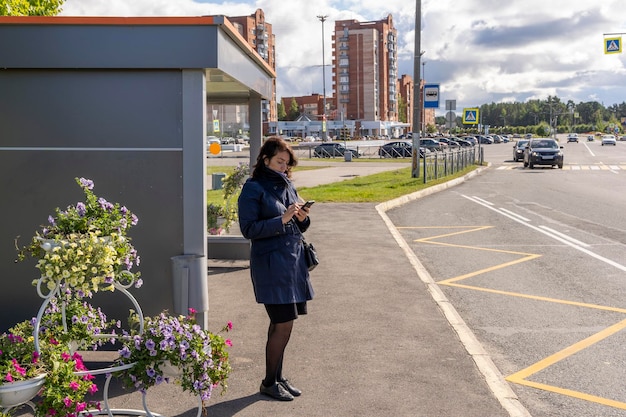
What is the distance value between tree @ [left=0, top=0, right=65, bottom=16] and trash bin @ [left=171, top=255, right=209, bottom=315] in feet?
30.0

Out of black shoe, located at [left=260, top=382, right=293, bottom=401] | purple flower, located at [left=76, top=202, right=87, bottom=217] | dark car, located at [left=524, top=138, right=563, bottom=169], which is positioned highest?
dark car, located at [left=524, top=138, right=563, bottom=169]

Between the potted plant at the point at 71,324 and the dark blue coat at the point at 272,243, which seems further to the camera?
the dark blue coat at the point at 272,243

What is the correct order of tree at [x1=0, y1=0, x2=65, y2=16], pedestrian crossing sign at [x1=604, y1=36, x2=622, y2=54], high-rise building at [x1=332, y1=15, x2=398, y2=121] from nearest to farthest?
1. tree at [x1=0, y1=0, x2=65, y2=16]
2. pedestrian crossing sign at [x1=604, y1=36, x2=622, y2=54]
3. high-rise building at [x1=332, y1=15, x2=398, y2=121]

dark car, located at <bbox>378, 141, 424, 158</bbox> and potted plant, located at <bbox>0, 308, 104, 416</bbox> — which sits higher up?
dark car, located at <bbox>378, 141, 424, 158</bbox>

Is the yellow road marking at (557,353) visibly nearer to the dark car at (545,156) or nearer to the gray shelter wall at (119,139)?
the gray shelter wall at (119,139)

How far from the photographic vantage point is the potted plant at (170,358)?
4.01 meters

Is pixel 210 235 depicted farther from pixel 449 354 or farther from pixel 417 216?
pixel 417 216

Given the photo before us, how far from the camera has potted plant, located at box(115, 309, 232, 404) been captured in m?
4.01

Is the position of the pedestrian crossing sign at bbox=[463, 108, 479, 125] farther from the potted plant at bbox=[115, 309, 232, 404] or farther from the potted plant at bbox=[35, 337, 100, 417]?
the potted plant at bbox=[35, 337, 100, 417]

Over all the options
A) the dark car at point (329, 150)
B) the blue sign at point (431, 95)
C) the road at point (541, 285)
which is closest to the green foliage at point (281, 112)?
the dark car at point (329, 150)

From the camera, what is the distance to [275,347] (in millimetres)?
5023

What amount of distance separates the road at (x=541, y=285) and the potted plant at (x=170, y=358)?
2.21m

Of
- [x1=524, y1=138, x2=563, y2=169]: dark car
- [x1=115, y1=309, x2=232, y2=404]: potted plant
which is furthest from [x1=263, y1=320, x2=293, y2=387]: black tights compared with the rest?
[x1=524, y1=138, x2=563, y2=169]: dark car

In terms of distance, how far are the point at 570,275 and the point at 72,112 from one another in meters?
6.78
